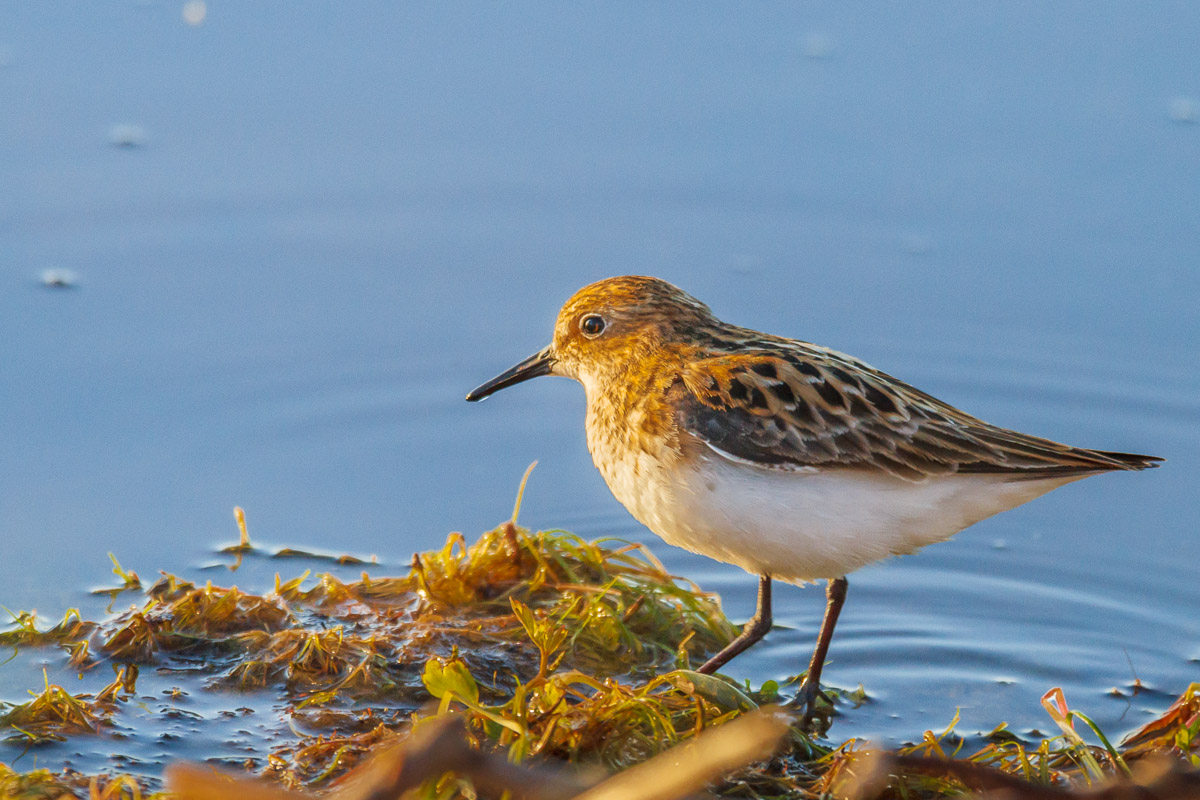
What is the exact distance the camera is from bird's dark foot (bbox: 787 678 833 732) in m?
5.65

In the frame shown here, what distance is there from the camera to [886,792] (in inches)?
180

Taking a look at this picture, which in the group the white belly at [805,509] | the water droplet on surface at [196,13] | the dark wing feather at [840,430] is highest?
the water droplet on surface at [196,13]

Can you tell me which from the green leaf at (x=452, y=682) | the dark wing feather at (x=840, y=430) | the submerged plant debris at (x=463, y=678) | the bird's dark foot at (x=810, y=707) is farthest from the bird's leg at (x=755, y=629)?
the green leaf at (x=452, y=682)

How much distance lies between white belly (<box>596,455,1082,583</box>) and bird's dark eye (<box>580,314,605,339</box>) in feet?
2.72

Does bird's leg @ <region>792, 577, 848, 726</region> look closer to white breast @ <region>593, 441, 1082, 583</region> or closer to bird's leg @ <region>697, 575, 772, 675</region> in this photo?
bird's leg @ <region>697, 575, 772, 675</region>

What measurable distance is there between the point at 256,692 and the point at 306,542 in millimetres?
1480

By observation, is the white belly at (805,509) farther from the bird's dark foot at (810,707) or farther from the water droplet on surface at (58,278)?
the water droplet on surface at (58,278)

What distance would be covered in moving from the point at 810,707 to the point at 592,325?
1.78m

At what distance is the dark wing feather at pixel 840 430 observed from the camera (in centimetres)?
527

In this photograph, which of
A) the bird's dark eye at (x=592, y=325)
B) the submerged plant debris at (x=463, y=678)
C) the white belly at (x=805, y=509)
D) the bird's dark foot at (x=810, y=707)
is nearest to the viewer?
the submerged plant debris at (x=463, y=678)

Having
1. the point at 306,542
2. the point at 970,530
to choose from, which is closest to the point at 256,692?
the point at 306,542

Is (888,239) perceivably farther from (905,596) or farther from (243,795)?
(243,795)

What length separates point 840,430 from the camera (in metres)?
5.34

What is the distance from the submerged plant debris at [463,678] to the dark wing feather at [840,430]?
0.85 meters
